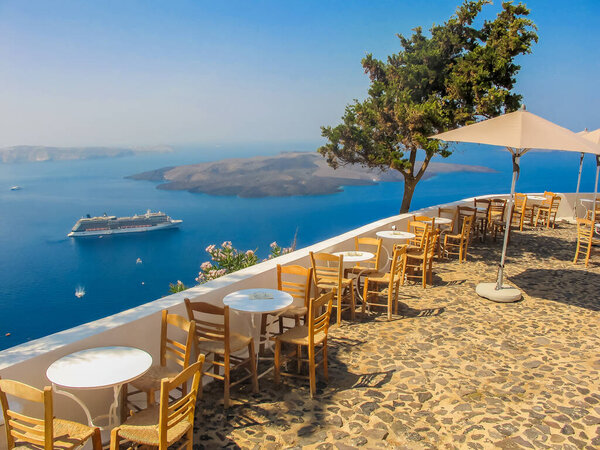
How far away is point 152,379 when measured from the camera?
3.02 metres

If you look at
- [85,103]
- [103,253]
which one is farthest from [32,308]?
[85,103]

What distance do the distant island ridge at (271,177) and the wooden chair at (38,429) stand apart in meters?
75.2

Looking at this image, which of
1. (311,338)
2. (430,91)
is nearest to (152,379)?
(311,338)

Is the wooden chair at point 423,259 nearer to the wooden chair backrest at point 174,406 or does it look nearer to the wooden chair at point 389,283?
the wooden chair at point 389,283

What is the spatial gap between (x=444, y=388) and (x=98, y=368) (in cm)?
281

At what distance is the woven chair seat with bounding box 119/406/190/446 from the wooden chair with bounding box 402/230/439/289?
15.0 ft

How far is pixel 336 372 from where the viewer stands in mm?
4094

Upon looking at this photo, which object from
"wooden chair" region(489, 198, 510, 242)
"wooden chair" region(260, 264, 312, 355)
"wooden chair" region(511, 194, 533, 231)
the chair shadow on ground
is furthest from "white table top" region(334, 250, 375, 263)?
"wooden chair" region(511, 194, 533, 231)

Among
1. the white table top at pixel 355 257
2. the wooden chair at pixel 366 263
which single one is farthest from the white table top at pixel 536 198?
the white table top at pixel 355 257

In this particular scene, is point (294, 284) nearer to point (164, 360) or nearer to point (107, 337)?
point (164, 360)

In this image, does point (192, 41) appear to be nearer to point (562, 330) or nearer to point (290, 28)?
point (290, 28)

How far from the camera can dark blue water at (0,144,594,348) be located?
2005 inches

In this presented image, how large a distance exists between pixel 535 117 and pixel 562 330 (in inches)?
114

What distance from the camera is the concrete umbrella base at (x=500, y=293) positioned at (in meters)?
6.10
